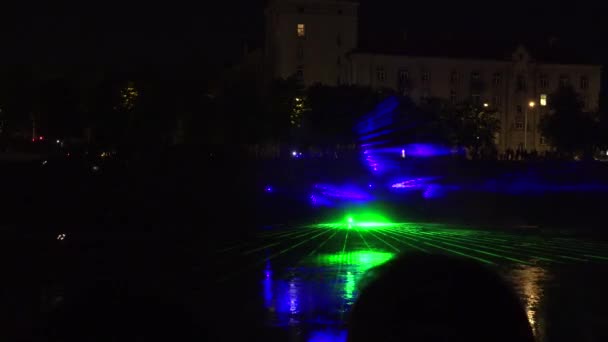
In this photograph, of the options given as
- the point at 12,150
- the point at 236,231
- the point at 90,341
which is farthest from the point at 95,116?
the point at 90,341

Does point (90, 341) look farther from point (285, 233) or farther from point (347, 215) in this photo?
point (347, 215)

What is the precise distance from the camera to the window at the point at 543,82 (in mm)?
120688

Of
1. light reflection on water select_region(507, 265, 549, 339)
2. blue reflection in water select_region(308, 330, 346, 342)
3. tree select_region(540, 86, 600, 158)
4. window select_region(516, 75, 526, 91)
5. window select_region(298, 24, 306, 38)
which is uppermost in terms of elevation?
window select_region(298, 24, 306, 38)

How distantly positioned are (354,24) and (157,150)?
51818 millimetres

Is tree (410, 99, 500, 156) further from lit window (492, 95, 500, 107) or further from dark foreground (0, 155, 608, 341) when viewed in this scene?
dark foreground (0, 155, 608, 341)

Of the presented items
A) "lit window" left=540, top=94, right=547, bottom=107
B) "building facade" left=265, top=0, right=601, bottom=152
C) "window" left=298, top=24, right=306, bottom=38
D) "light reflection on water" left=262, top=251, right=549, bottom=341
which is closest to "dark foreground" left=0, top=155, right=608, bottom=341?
"light reflection on water" left=262, top=251, right=549, bottom=341

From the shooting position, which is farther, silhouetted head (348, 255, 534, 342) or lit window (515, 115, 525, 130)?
lit window (515, 115, 525, 130)

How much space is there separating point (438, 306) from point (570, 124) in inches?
3896

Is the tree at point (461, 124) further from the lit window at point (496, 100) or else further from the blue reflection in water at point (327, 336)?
the blue reflection in water at point (327, 336)

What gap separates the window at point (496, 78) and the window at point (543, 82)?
640 cm

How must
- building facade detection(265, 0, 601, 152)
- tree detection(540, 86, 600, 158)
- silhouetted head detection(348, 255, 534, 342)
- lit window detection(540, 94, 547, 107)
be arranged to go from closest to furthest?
silhouetted head detection(348, 255, 534, 342) → tree detection(540, 86, 600, 158) → building facade detection(265, 0, 601, 152) → lit window detection(540, 94, 547, 107)

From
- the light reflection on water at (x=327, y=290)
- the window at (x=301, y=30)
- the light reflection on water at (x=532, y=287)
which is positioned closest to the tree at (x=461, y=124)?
the window at (x=301, y=30)

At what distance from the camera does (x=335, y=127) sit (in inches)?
3684

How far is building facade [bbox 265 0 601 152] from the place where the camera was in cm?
11150
